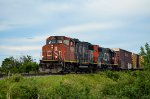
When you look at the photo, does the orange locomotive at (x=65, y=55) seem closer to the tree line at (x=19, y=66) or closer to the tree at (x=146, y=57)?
the tree line at (x=19, y=66)

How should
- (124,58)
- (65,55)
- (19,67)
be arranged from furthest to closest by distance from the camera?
(124,58) < (19,67) < (65,55)

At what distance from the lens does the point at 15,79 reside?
25703 mm

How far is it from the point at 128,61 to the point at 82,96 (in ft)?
178

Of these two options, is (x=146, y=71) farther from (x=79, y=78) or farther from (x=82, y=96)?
(x=79, y=78)

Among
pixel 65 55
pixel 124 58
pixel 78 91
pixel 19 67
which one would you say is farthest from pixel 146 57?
pixel 124 58

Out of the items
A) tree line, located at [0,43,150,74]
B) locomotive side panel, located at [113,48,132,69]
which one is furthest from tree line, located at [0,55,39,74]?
locomotive side panel, located at [113,48,132,69]

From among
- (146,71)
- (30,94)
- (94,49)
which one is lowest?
(30,94)

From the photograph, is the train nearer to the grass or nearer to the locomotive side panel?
the locomotive side panel

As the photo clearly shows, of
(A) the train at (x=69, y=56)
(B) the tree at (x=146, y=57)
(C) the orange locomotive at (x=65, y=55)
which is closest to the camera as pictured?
(B) the tree at (x=146, y=57)

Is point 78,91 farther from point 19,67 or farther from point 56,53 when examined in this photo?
point 19,67

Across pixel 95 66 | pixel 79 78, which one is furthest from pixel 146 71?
pixel 95 66

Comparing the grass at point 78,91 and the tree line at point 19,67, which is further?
the tree line at point 19,67

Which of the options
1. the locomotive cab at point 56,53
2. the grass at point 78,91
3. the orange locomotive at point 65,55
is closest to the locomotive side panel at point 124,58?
the orange locomotive at point 65,55

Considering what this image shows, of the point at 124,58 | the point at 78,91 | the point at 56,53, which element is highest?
the point at 124,58
